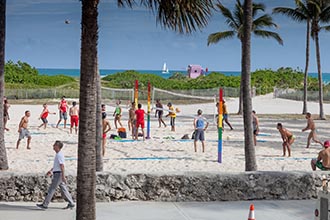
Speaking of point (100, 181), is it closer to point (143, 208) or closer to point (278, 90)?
point (143, 208)

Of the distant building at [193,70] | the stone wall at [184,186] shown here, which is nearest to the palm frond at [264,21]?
the stone wall at [184,186]

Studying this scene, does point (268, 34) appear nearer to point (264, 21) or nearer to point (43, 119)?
point (264, 21)

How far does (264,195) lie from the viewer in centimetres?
1018

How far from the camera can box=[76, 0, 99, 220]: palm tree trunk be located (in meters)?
6.23

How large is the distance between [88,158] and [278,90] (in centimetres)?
4956

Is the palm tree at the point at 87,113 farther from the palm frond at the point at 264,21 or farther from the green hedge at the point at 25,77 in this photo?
the green hedge at the point at 25,77

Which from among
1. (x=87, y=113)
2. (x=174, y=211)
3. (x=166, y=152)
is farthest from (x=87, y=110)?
(x=166, y=152)

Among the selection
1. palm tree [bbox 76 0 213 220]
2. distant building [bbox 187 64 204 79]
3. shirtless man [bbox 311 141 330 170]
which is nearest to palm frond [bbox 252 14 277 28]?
shirtless man [bbox 311 141 330 170]

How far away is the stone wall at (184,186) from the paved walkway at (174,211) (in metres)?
0.17

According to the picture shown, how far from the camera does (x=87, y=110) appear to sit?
6258mm

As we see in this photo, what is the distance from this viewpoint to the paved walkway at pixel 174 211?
28.9ft

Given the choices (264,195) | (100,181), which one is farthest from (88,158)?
(264,195)

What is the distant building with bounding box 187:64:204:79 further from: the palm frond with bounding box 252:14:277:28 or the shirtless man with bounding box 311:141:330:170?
the shirtless man with bounding box 311:141:330:170

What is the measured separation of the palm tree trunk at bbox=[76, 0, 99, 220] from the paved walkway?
2346 millimetres
